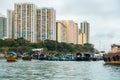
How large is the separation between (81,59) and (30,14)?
5012cm

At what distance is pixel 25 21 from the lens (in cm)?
17638

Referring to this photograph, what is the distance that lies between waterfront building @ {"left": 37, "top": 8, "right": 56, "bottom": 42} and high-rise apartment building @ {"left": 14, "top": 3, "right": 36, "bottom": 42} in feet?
13.8

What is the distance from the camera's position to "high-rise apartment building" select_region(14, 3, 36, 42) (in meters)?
175

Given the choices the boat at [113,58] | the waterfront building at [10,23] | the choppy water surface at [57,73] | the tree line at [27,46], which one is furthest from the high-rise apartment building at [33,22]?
the choppy water surface at [57,73]

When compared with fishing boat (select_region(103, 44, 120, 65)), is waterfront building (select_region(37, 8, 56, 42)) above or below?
above

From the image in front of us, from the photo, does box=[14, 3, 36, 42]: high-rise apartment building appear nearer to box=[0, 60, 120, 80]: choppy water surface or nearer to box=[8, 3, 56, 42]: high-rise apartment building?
box=[8, 3, 56, 42]: high-rise apartment building

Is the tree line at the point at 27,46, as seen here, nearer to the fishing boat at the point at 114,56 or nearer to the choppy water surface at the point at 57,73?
the fishing boat at the point at 114,56

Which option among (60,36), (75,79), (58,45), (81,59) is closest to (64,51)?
(58,45)

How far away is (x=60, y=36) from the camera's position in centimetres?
19688

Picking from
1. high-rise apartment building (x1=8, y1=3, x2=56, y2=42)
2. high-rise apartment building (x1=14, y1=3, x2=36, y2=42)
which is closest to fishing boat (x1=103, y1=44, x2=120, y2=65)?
high-rise apartment building (x1=8, y1=3, x2=56, y2=42)

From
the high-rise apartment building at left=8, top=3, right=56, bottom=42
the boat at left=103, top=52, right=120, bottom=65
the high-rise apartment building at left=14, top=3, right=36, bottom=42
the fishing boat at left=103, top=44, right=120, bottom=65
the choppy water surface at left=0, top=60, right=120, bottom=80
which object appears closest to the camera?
the choppy water surface at left=0, top=60, right=120, bottom=80

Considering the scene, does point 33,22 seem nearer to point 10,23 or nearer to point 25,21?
point 25,21

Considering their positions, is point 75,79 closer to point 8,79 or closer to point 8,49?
point 8,79

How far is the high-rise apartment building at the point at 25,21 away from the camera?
175 metres
